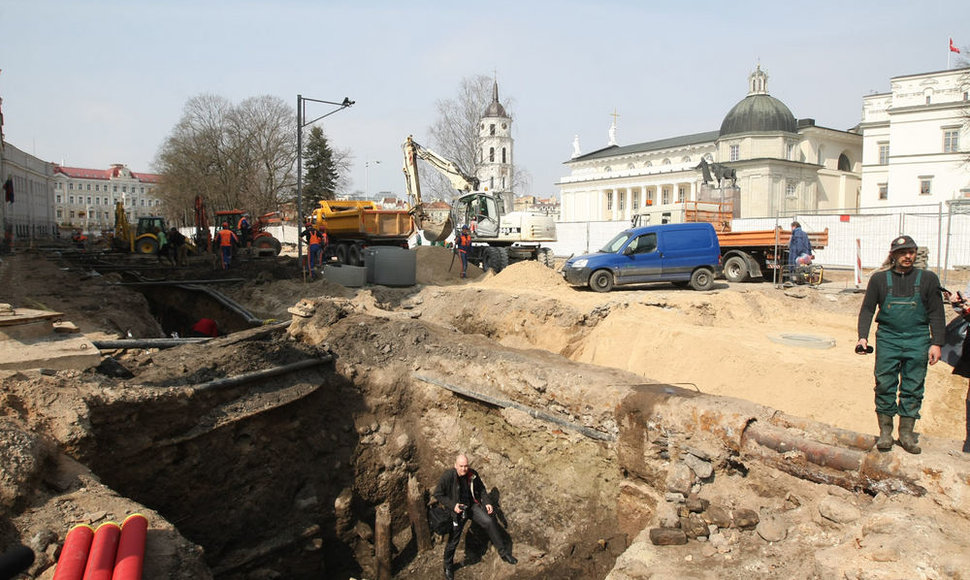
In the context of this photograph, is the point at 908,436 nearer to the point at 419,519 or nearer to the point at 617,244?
the point at 419,519

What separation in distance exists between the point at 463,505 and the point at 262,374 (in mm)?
3126

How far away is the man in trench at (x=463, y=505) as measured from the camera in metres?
6.98

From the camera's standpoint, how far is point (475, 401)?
809 cm

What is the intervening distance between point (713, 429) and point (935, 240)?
55.9 feet

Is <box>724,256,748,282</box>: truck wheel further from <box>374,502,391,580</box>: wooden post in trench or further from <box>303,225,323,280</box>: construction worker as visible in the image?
<box>374,502,391,580</box>: wooden post in trench

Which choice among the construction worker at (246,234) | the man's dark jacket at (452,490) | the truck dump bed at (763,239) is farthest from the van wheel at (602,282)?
the construction worker at (246,234)

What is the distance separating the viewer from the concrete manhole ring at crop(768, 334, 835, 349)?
938 centimetres

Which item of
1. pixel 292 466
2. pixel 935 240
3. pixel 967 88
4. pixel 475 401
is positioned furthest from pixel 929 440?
pixel 967 88

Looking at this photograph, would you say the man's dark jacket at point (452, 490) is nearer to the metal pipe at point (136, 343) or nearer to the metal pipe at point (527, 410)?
the metal pipe at point (527, 410)

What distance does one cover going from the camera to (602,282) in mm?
14414

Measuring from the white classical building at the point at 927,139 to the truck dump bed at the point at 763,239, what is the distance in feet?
96.5

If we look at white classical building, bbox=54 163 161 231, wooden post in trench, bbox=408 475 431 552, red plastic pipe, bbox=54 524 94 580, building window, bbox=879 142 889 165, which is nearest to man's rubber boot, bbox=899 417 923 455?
wooden post in trench, bbox=408 475 431 552

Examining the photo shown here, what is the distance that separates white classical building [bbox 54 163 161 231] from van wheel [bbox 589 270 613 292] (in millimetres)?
118297

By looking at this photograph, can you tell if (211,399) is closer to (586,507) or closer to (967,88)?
(586,507)
